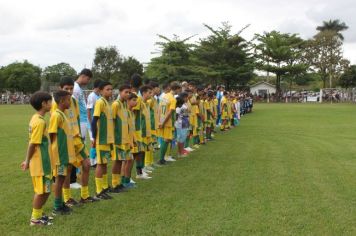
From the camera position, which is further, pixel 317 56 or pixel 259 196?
pixel 317 56

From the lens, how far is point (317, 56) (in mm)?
63906

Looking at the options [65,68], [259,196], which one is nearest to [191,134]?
[259,196]

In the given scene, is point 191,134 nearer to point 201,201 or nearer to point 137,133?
point 137,133

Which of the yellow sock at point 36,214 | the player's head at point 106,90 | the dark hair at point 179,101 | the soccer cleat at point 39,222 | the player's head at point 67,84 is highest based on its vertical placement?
the player's head at point 67,84

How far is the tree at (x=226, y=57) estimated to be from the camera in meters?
53.3

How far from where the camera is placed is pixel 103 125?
22.3 feet

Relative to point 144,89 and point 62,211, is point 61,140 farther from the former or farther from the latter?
point 144,89

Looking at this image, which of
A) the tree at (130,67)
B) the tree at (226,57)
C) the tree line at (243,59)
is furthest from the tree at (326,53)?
the tree at (130,67)

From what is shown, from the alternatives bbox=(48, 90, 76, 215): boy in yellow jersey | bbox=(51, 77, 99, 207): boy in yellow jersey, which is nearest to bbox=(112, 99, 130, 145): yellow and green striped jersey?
bbox=(51, 77, 99, 207): boy in yellow jersey

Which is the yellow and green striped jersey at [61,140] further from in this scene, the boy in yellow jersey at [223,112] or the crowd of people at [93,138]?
the boy in yellow jersey at [223,112]

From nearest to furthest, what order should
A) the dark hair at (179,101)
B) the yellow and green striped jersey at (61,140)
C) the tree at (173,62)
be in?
the yellow and green striped jersey at (61,140) < the dark hair at (179,101) < the tree at (173,62)

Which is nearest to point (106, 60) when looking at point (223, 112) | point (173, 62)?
point (173, 62)

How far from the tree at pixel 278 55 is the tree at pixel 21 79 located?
36333mm

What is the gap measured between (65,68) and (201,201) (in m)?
89.4
